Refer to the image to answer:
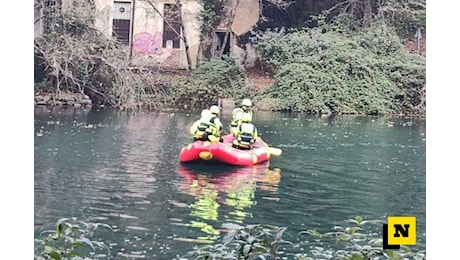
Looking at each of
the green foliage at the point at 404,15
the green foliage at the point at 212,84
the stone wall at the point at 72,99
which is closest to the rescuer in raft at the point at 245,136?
the green foliage at the point at 212,84

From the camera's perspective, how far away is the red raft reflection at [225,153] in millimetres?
5209

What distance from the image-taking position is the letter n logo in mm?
2277

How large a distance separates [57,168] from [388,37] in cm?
209

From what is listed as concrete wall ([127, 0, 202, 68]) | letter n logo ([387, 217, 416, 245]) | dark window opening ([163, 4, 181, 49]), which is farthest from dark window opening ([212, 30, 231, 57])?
letter n logo ([387, 217, 416, 245])

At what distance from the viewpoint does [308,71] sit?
201 inches

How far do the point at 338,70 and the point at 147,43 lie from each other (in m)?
1.36

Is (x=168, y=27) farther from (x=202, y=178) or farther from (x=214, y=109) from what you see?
(x=202, y=178)

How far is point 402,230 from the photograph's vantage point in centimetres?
237

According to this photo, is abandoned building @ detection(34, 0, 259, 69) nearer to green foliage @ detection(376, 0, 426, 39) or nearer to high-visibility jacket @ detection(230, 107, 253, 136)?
high-visibility jacket @ detection(230, 107, 253, 136)

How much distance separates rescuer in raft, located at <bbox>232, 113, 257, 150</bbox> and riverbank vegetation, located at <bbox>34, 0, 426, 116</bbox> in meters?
0.32

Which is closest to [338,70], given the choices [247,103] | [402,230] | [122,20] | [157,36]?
[247,103]
